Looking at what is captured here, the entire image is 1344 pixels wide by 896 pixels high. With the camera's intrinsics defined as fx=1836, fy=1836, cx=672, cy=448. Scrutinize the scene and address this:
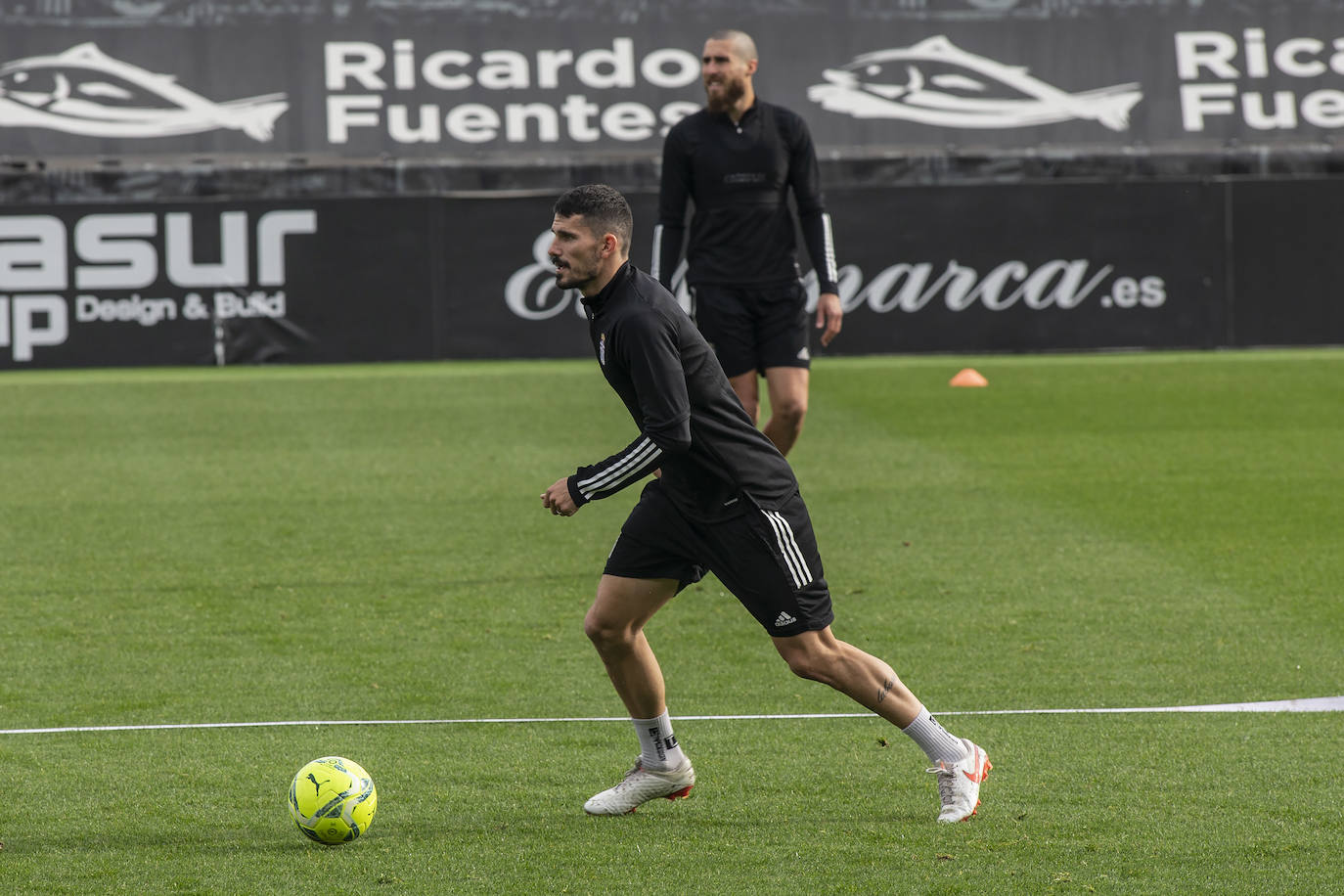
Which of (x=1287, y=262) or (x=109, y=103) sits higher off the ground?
(x=109, y=103)

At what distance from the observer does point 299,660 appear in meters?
7.23

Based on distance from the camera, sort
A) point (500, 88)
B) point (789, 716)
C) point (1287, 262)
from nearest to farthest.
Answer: point (789, 716) < point (1287, 262) < point (500, 88)

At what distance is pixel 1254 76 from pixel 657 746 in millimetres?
21974

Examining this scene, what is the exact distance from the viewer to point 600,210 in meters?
4.93

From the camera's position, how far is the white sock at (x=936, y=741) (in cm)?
512

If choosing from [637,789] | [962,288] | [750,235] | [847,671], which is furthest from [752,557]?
[962,288]

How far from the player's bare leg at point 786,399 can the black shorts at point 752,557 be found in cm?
373

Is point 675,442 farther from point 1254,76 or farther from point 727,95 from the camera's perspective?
point 1254,76

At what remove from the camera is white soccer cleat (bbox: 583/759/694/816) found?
524cm

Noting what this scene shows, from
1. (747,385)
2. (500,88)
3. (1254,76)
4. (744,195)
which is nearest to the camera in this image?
(744,195)

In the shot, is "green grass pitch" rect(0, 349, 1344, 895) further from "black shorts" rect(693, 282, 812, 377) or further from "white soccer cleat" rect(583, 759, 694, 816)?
"black shorts" rect(693, 282, 812, 377)

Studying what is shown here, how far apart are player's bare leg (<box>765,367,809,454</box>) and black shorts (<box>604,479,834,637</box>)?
3733mm

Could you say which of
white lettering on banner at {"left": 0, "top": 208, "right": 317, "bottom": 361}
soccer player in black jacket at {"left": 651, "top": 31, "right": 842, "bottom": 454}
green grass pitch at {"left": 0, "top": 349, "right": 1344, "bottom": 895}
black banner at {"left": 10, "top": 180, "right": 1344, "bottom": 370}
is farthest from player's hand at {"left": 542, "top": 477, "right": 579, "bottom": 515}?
white lettering on banner at {"left": 0, "top": 208, "right": 317, "bottom": 361}

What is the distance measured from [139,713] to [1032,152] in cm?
1902
